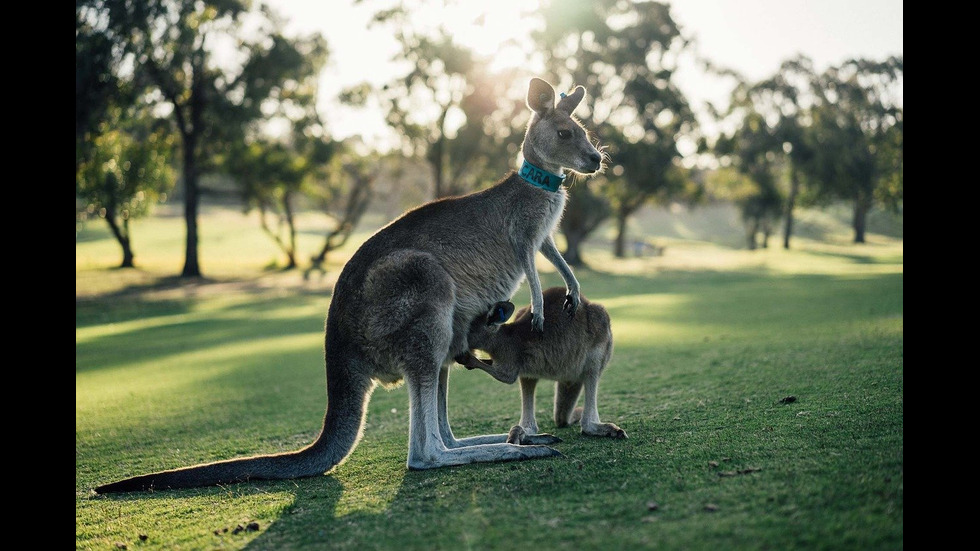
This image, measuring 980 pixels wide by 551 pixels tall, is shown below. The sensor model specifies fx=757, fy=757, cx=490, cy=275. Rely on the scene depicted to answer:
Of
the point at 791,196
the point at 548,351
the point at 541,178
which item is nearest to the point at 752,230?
the point at 791,196

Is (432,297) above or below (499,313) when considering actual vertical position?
above

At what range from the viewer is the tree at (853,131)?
36062mm

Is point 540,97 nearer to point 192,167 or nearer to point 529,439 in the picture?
point 529,439

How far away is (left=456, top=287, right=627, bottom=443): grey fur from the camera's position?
189 inches

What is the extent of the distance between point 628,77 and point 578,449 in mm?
34282

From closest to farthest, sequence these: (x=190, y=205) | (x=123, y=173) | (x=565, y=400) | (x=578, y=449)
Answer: (x=578, y=449)
(x=565, y=400)
(x=123, y=173)
(x=190, y=205)

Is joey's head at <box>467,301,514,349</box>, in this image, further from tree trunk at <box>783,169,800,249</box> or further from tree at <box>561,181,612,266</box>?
tree trunk at <box>783,169,800,249</box>

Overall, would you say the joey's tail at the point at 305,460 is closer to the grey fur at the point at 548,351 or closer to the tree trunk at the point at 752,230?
the grey fur at the point at 548,351

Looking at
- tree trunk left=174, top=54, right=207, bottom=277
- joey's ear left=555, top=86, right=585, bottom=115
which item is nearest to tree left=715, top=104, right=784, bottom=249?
tree trunk left=174, top=54, right=207, bottom=277

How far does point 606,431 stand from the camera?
4.82 m

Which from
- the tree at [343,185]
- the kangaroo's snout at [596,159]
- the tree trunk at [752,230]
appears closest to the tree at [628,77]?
the tree at [343,185]

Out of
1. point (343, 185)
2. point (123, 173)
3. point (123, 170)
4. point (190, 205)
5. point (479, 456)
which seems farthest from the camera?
point (343, 185)
